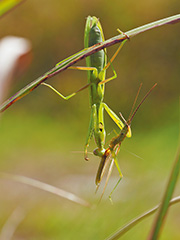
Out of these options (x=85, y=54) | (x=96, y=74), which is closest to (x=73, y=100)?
(x=96, y=74)

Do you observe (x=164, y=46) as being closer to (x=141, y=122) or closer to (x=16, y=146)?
(x=141, y=122)

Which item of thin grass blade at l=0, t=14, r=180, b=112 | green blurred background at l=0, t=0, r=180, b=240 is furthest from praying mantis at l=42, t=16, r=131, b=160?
green blurred background at l=0, t=0, r=180, b=240

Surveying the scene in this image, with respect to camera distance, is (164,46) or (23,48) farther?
(164,46)

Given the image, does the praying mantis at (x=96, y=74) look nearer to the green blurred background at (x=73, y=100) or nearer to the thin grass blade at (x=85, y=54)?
the thin grass blade at (x=85, y=54)

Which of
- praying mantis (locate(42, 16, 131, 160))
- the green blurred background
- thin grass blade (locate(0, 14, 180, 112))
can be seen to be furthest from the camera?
the green blurred background

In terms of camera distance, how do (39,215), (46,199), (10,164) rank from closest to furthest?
1. (39,215)
2. (46,199)
3. (10,164)

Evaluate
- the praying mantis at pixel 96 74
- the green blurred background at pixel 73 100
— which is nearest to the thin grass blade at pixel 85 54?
the praying mantis at pixel 96 74

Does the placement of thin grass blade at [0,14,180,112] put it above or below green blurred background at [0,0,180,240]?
above

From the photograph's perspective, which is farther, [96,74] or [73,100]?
[73,100]

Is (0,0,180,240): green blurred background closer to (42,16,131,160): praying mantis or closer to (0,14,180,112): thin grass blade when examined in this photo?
(42,16,131,160): praying mantis

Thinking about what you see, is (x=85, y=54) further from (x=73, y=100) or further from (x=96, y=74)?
(x=73, y=100)

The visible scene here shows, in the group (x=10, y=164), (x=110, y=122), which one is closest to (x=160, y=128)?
(x=110, y=122)
